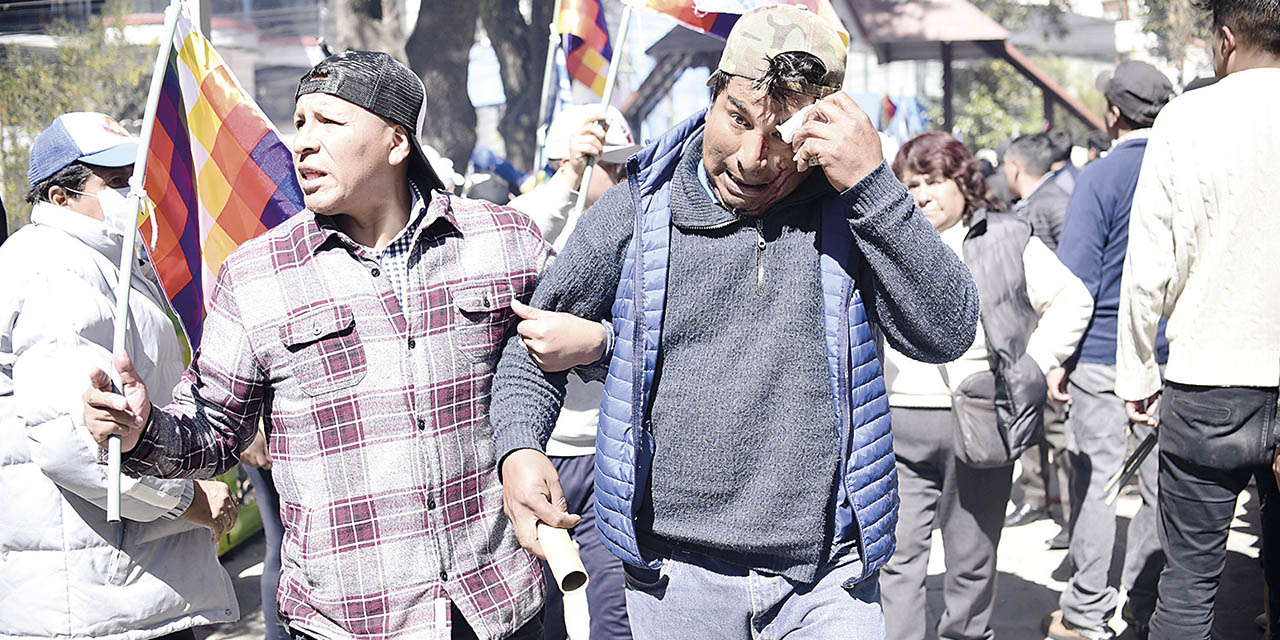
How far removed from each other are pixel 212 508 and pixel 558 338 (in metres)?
1.23

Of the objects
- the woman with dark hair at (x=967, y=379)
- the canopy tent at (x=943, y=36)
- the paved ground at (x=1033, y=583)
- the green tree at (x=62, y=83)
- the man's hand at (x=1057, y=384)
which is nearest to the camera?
the woman with dark hair at (x=967, y=379)

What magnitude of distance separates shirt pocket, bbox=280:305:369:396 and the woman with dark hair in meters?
2.23

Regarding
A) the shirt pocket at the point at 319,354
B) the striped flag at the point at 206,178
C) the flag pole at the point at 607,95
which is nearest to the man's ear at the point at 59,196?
the striped flag at the point at 206,178

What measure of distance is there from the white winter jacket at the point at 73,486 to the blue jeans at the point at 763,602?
4.23 ft

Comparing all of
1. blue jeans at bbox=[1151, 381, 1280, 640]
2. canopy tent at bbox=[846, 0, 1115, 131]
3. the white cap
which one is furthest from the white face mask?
canopy tent at bbox=[846, 0, 1115, 131]

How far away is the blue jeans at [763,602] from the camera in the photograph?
2326 mm

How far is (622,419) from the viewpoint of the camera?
7.61ft

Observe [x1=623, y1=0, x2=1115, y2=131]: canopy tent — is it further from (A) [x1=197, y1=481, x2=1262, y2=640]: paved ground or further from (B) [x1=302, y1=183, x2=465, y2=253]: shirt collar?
(B) [x1=302, y1=183, x2=465, y2=253]: shirt collar

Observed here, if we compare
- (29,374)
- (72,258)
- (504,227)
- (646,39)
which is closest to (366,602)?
(504,227)

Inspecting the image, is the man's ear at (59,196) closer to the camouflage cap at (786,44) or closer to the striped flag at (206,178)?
the striped flag at (206,178)

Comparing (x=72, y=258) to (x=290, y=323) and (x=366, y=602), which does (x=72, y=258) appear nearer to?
(x=290, y=323)

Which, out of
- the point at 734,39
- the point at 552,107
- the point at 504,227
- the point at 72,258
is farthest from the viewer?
the point at 552,107

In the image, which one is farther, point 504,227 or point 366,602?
point 504,227

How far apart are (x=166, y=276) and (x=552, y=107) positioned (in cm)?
524
